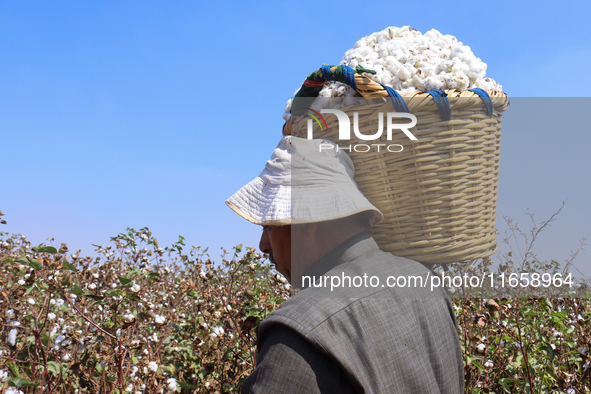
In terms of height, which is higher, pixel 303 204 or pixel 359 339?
pixel 303 204

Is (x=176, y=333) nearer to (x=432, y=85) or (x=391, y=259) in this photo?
(x=391, y=259)

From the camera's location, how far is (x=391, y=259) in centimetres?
147

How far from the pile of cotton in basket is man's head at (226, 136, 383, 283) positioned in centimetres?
23

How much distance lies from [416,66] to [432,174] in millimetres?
410

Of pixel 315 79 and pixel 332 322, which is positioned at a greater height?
pixel 315 79

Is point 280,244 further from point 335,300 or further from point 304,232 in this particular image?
point 335,300

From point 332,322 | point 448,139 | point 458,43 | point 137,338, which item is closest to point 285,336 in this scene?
point 332,322

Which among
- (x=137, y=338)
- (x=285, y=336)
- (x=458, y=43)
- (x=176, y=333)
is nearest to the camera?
(x=285, y=336)

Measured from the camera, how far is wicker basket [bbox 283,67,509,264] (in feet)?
5.31

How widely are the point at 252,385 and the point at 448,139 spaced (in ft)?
3.54

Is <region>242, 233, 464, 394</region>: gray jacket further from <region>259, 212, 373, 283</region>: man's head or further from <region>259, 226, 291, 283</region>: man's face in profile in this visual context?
<region>259, 226, 291, 283</region>: man's face in profile

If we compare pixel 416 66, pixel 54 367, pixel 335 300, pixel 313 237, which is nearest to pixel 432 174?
pixel 416 66

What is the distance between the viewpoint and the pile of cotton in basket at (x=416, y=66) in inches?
64.8

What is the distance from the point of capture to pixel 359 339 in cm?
118
